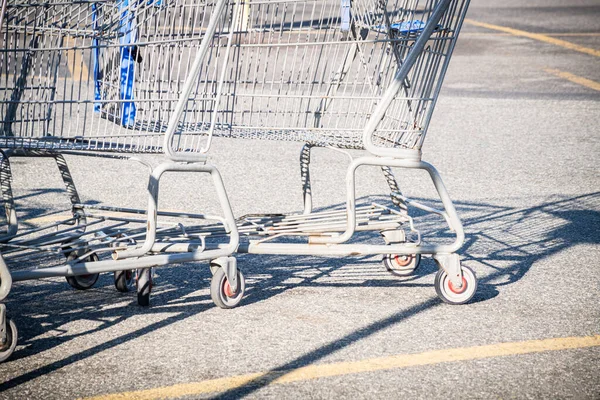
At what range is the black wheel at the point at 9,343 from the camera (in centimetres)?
337

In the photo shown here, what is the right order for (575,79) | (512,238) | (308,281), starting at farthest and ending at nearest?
1. (575,79)
2. (512,238)
3. (308,281)

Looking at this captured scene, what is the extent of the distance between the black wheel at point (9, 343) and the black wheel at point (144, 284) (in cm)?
75

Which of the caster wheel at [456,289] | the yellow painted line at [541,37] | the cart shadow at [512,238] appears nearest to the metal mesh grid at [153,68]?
the caster wheel at [456,289]

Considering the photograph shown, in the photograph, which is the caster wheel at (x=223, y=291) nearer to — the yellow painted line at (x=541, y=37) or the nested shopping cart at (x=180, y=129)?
the nested shopping cart at (x=180, y=129)

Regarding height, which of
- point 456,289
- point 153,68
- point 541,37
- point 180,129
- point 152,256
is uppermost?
point 541,37

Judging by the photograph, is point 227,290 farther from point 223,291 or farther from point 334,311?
point 334,311

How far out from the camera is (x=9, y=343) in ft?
11.1

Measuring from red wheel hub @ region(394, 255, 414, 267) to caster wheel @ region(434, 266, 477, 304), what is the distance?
A: 45cm

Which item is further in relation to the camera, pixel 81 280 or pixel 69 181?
pixel 69 181

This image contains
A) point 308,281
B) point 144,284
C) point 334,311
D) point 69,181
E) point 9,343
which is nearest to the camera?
point 9,343

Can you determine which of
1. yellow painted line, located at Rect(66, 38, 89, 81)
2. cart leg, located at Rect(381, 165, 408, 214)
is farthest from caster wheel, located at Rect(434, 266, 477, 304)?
yellow painted line, located at Rect(66, 38, 89, 81)

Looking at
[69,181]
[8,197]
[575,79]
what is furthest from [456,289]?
[575,79]

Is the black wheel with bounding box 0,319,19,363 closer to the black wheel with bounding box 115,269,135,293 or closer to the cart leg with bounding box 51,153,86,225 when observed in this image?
the black wheel with bounding box 115,269,135,293

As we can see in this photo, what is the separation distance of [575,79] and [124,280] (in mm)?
9636
